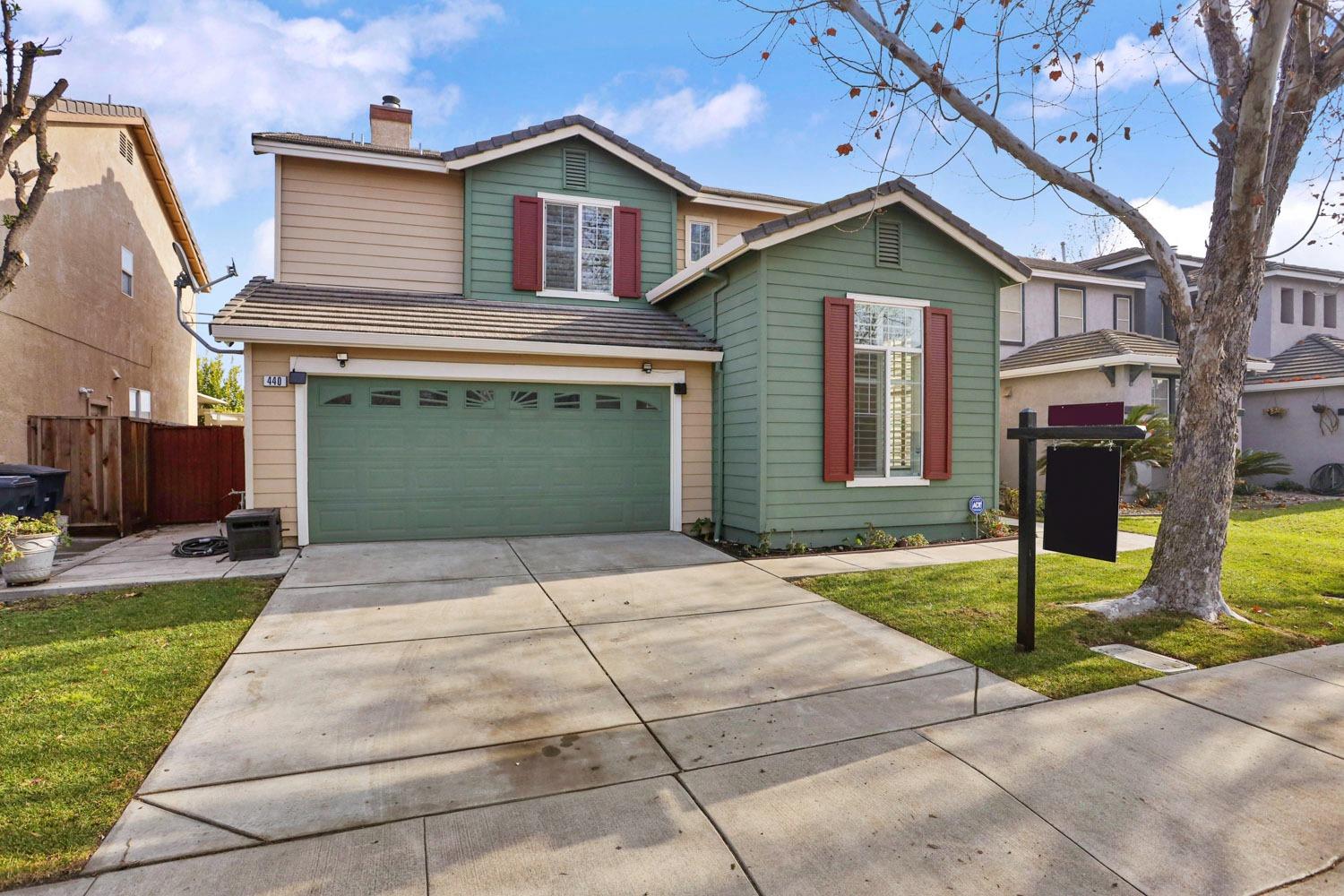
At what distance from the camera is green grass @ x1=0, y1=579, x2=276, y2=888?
2.49 m

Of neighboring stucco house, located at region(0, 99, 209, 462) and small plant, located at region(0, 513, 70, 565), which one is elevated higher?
neighboring stucco house, located at region(0, 99, 209, 462)

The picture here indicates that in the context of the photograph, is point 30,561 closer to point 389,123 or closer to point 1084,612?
point 389,123

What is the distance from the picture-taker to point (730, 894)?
2.20 m

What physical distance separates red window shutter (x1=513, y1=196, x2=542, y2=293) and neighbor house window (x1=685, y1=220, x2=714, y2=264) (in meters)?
2.75

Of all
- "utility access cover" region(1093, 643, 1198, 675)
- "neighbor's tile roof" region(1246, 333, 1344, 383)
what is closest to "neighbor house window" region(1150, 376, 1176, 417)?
"neighbor's tile roof" region(1246, 333, 1344, 383)

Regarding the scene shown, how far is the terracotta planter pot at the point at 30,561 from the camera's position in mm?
6129

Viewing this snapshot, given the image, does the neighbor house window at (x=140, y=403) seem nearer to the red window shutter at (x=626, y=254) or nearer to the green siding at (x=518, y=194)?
the green siding at (x=518, y=194)

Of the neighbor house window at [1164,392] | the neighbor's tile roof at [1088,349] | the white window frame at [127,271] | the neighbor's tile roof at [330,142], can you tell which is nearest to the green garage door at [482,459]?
the neighbor's tile roof at [330,142]

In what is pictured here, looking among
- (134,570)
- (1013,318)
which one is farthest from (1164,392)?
(134,570)

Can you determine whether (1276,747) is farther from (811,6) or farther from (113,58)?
(113,58)

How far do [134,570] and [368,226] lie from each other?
18.2 ft

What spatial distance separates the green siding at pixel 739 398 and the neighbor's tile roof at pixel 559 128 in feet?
7.98

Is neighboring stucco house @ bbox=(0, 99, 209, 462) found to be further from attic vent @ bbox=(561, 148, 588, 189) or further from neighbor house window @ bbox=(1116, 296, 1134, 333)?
neighbor house window @ bbox=(1116, 296, 1134, 333)

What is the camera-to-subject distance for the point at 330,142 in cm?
965
